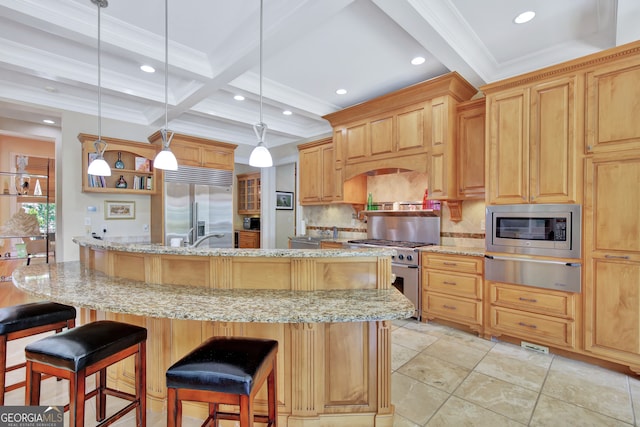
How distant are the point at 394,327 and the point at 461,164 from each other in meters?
2.05

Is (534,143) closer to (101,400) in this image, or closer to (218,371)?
(218,371)

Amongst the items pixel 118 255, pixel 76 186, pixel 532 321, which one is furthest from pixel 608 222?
pixel 76 186

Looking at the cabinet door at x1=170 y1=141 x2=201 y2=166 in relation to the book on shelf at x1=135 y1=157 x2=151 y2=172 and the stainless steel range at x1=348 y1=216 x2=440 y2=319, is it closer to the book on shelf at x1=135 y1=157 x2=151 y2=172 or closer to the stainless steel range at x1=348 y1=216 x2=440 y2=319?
the book on shelf at x1=135 y1=157 x2=151 y2=172

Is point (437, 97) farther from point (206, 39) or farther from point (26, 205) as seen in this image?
point (26, 205)

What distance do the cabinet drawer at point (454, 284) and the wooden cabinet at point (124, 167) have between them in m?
4.21

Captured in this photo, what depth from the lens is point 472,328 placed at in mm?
3164

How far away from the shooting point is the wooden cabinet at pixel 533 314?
261cm

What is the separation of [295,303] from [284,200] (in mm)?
5376

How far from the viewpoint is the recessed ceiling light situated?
7.88 ft

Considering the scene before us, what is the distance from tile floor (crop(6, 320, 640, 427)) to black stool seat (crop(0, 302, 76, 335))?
62 cm

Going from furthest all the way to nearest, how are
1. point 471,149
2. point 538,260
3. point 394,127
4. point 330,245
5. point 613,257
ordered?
point 330,245
point 394,127
point 471,149
point 538,260
point 613,257

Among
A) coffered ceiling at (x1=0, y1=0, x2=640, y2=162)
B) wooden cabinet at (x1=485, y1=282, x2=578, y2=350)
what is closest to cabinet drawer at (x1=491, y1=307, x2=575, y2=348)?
wooden cabinet at (x1=485, y1=282, x2=578, y2=350)

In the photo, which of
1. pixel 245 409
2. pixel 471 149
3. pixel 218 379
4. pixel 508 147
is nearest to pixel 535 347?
pixel 508 147

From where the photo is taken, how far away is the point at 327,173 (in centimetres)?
482
